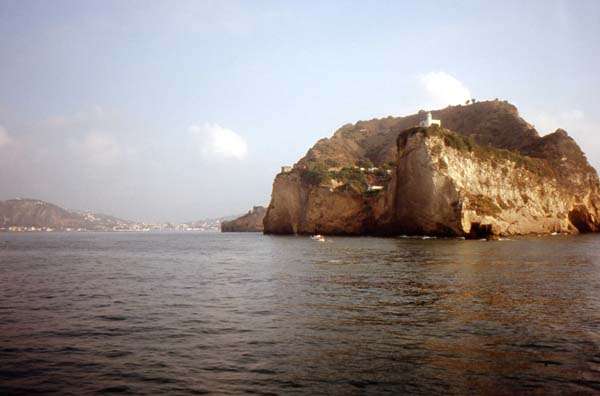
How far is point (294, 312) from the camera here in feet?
56.2

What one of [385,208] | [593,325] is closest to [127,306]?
[593,325]

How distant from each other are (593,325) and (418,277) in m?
12.3

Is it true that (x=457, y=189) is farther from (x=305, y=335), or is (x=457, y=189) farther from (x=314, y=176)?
(x=305, y=335)

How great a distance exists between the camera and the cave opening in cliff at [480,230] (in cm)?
7006

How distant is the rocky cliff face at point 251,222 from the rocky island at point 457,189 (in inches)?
1253

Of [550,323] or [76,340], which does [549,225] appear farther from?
[76,340]

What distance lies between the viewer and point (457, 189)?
71000 mm

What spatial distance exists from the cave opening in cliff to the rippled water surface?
44637 mm

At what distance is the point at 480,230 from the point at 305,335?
62.4m

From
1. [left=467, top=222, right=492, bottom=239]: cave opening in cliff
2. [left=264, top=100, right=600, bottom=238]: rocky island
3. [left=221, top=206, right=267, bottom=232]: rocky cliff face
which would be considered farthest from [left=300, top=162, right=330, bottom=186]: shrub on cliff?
[left=221, top=206, right=267, bottom=232]: rocky cliff face

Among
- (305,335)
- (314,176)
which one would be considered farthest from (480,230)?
(305,335)

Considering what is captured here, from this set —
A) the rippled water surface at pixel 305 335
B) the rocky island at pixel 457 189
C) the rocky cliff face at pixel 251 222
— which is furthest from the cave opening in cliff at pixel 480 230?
the rocky cliff face at pixel 251 222

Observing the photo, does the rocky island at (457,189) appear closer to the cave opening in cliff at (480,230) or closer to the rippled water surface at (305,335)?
the cave opening in cliff at (480,230)

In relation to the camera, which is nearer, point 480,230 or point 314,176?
point 480,230
